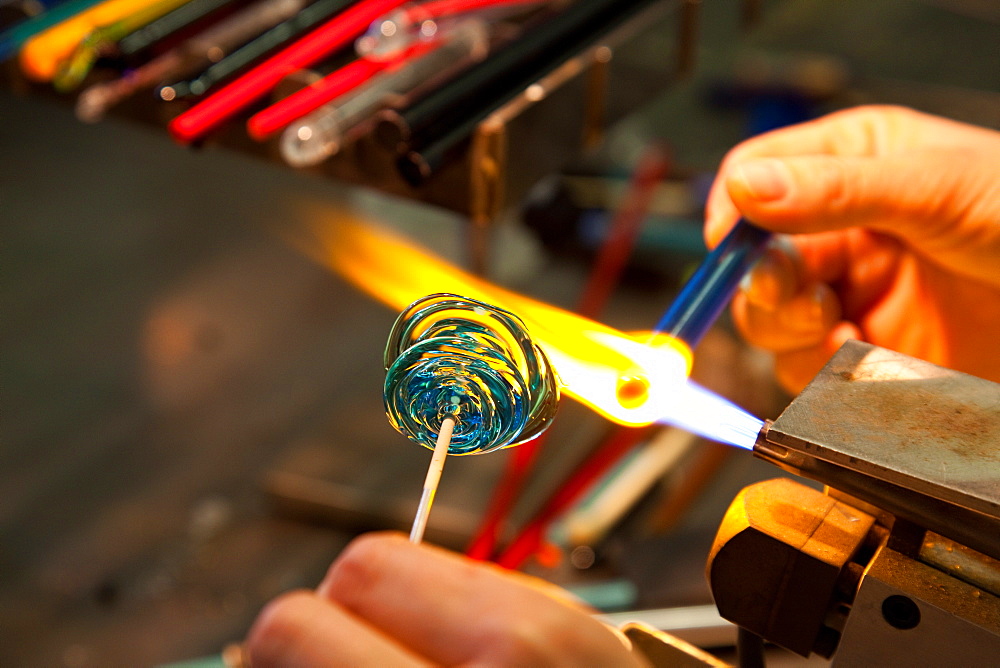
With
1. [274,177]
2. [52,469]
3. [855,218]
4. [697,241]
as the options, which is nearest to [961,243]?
[855,218]

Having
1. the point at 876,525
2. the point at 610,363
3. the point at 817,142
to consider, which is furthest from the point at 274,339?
the point at 876,525

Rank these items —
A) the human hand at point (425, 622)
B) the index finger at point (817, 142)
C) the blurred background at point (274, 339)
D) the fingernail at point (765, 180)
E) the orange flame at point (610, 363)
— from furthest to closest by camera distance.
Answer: the blurred background at point (274, 339), the index finger at point (817, 142), the fingernail at point (765, 180), the orange flame at point (610, 363), the human hand at point (425, 622)

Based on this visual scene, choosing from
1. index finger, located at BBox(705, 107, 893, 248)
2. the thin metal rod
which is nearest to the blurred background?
index finger, located at BBox(705, 107, 893, 248)

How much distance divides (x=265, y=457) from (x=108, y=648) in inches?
12.5

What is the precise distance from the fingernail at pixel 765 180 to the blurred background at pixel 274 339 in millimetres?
118

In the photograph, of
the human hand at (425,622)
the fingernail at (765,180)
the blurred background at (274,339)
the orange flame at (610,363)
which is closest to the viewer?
the human hand at (425,622)

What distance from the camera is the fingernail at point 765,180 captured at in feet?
1.87

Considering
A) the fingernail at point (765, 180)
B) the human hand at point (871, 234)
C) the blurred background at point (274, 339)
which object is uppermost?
the fingernail at point (765, 180)

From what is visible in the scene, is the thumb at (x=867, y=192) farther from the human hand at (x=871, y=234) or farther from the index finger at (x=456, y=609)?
the index finger at (x=456, y=609)

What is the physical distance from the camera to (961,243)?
0.62 m

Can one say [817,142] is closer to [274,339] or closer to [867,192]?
[867,192]

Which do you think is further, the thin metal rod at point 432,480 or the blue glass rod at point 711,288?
the blue glass rod at point 711,288

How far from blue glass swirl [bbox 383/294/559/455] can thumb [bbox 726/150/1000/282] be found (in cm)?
27

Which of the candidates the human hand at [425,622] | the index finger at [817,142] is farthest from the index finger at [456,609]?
the index finger at [817,142]
